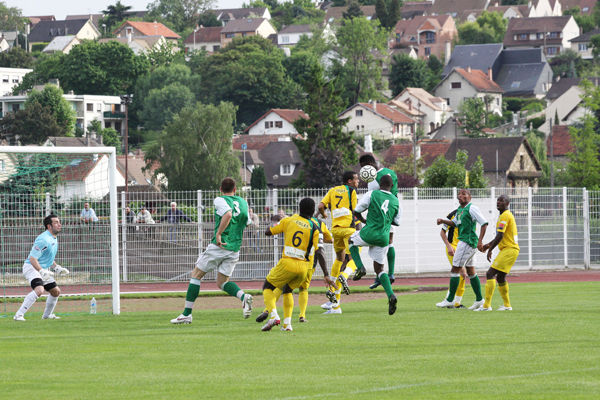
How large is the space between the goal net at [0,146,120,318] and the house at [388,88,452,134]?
122 meters

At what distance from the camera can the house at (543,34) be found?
18250 centimetres

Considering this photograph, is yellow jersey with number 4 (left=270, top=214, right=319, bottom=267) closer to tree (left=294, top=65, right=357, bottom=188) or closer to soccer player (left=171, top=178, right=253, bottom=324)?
soccer player (left=171, top=178, right=253, bottom=324)

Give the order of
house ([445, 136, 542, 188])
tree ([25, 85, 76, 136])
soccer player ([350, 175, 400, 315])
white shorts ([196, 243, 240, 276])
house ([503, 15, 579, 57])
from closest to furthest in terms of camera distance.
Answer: white shorts ([196, 243, 240, 276]) < soccer player ([350, 175, 400, 315]) < house ([445, 136, 542, 188]) < tree ([25, 85, 76, 136]) < house ([503, 15, 579, 57])

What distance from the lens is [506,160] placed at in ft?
294

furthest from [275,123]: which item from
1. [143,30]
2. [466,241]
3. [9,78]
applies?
[466,241]

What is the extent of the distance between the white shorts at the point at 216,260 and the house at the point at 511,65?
485 feet

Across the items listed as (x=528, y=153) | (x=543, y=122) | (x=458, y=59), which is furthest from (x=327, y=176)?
(x=458, y=59)

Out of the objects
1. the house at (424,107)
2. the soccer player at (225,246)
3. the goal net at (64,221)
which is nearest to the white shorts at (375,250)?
the soccer player at (225,246)

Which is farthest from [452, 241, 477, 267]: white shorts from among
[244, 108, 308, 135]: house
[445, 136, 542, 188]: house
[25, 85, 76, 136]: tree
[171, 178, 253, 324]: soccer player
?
[244, 108, 308, 135]: house

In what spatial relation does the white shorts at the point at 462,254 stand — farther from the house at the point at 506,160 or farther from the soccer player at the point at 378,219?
the house at the point at 506,160

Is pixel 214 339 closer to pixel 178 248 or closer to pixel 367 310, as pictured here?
pixel 367 310

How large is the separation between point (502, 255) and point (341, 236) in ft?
8.57

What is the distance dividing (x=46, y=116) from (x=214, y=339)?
10590 cm

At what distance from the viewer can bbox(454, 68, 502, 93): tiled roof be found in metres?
152
